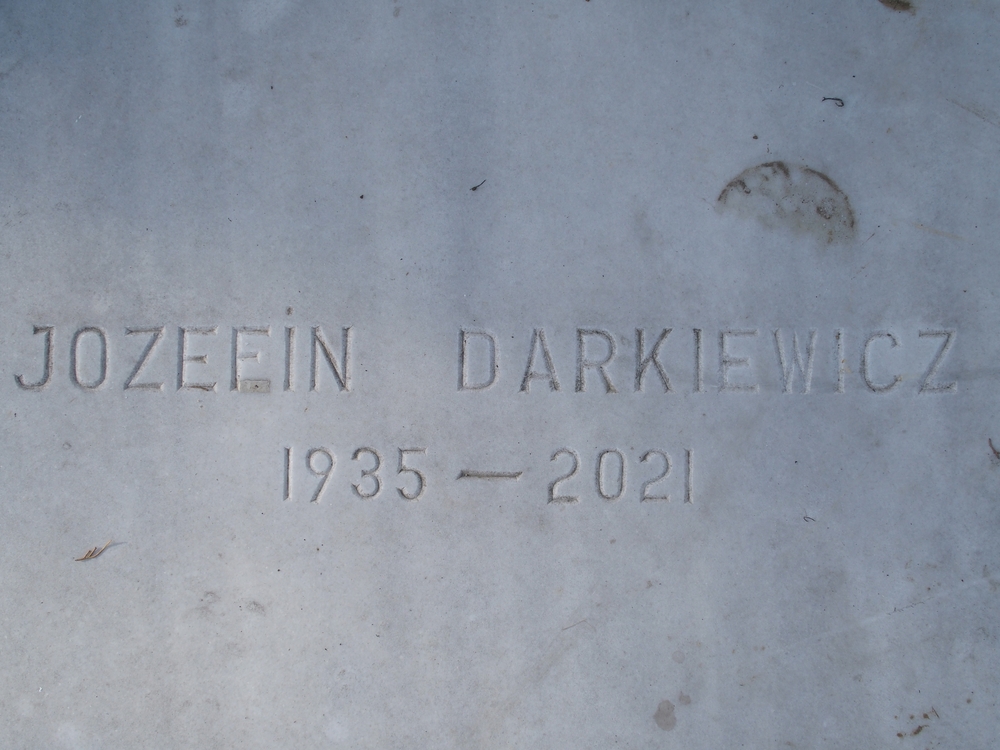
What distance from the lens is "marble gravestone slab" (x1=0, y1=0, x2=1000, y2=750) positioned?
195 cm

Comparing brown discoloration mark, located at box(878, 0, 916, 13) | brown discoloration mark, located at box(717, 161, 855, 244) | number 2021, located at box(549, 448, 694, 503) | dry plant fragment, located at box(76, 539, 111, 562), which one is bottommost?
dry plant fragment, located at box(76, 539, 111, 562)

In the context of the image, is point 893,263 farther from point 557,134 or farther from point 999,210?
point 557,134

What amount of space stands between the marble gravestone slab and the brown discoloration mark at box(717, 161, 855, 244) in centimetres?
1

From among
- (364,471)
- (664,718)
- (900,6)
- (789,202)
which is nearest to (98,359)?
(364,471)

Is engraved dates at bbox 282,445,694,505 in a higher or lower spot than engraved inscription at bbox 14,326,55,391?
lower

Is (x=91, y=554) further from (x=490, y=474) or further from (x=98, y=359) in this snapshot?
(x=490, y=474)

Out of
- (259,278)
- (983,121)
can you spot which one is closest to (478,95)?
(259,278)

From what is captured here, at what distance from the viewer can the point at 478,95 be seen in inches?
79.7

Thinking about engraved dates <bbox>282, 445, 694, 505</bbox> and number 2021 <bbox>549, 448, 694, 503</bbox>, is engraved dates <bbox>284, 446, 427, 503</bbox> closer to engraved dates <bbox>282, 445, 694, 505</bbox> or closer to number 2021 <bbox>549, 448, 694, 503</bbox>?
engraved dates <bbox>282, 445, 694, 505</bbox>

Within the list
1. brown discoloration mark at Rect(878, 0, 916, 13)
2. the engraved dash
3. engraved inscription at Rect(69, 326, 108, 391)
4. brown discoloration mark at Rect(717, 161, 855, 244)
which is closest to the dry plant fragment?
engraved inscription at Rect(69, 326, 108, 391)

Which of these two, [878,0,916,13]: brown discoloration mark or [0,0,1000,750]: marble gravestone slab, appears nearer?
[0,0,1000,750]: marble gravestone slab

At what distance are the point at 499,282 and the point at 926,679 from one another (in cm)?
179

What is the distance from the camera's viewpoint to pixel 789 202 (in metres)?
2.03

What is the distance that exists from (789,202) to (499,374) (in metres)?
1.07
